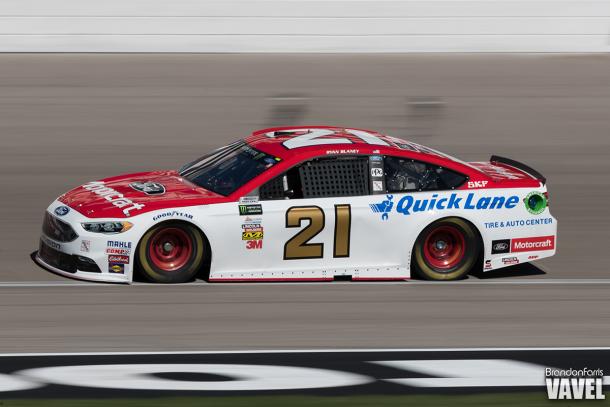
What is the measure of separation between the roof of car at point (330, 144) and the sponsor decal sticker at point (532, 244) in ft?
3.32

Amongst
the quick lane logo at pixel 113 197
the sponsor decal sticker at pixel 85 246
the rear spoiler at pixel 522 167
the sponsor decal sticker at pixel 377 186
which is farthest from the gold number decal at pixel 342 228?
the sponsor decal sticker at pixel 85 246

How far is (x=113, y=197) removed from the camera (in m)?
10.1

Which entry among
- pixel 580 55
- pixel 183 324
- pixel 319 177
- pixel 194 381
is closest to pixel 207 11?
pixel 580 55

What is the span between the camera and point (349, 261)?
1021 centimetres

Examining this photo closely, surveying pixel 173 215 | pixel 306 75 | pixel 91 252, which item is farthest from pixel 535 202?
pixel 306 75

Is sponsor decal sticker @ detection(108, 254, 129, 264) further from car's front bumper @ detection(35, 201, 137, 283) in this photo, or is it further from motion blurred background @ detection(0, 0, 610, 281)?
motion blurred background @ detection(0, 0, 610, 281)

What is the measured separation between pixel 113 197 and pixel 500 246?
3.75m

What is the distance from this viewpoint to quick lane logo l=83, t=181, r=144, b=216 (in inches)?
385

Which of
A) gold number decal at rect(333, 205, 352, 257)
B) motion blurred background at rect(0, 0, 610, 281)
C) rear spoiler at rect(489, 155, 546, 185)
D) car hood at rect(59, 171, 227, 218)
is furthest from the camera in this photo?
motion blurred background at rect(0, 0, 610, 281)

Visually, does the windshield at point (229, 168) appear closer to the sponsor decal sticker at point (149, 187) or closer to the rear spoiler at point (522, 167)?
the sponsor decal sticker at point (149, 187)

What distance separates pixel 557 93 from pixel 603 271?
6277 millimetres

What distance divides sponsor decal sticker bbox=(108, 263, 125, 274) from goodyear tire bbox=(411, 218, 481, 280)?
2.75m

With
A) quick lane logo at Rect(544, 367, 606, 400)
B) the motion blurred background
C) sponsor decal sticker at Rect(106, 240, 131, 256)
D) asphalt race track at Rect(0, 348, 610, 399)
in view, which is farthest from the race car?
the motion blurred background

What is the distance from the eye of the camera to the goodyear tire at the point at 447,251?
10.5m
